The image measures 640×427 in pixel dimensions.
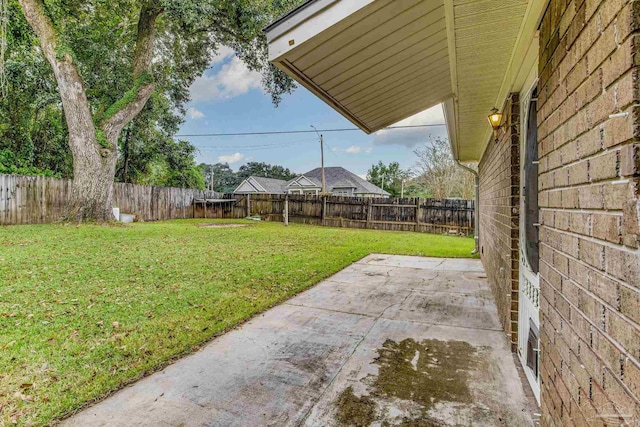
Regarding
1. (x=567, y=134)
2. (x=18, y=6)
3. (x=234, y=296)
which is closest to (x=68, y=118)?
(x=18, y=6)

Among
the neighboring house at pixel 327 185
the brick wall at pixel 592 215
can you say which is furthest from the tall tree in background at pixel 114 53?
the neighboring house at pixel 327 185

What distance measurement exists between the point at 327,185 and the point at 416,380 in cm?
2848

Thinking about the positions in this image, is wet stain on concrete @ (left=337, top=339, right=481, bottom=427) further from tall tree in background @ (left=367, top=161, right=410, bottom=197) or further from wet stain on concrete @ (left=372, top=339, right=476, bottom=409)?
tall tree in background @ (left=367, top=161, right=410, bottom=197)

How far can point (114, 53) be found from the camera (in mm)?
13203

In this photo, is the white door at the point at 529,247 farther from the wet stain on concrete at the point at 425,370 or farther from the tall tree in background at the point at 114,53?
the tall tree in background at the point at 114,53

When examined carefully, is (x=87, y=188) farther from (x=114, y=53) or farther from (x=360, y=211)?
(x=360, y=211)

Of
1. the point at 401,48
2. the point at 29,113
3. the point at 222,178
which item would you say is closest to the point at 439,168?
the point at 401,48

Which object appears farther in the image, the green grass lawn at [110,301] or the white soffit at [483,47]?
the green grass lawn at [110,301]

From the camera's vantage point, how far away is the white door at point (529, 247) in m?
2.25

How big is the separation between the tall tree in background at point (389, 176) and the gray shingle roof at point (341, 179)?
21.3 feet

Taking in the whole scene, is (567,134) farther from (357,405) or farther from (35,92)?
(35,92)

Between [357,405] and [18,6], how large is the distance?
14.7 metres

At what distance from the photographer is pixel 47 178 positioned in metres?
10.6

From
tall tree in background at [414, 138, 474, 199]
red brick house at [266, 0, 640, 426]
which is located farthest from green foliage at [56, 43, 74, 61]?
tall tree in background at [414, 138, 474, 199]
